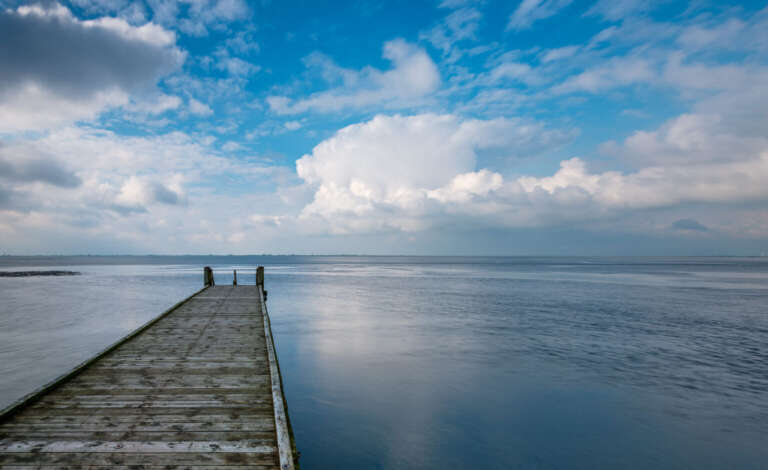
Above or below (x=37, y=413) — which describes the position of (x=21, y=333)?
below

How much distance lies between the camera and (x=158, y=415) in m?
6.07

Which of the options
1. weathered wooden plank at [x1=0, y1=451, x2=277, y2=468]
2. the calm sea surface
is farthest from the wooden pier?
the calm sea surface

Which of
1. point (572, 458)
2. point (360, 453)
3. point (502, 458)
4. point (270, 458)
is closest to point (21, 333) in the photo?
point (360, 453)

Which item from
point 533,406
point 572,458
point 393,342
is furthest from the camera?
point 393,342

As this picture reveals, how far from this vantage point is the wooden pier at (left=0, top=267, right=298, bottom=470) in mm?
4867

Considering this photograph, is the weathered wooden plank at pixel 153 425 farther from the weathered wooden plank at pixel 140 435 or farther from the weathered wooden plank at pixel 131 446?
the weathered wooden plank at pixel 131 446

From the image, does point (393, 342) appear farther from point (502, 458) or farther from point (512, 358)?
point (502, 458)

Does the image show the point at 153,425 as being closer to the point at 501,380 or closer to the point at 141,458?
the point at 141,458

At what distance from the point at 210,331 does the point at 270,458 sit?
862cm

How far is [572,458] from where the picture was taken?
8305 mm

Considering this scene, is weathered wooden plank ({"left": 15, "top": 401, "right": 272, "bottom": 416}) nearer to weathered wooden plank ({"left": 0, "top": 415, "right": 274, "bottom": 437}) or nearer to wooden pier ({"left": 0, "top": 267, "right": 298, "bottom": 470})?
wooden pier ({"left": 0, "top": 267, "right": 298, "bottom": 470})

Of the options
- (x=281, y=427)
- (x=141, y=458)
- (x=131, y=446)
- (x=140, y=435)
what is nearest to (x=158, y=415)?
(x=140, y=435)

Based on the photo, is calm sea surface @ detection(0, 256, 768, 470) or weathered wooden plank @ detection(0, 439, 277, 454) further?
calm sea surface @ detection(0, 256, 768, 470)

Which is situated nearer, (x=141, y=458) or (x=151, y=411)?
(x=141, y=458)
